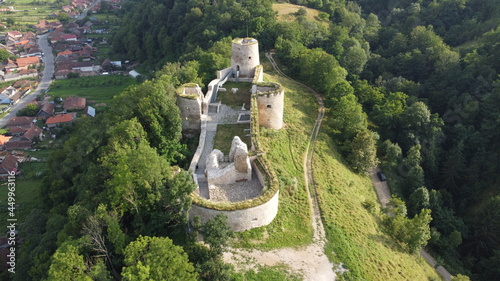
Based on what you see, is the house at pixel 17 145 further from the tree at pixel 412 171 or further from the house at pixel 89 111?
the tree at pixel 412 171

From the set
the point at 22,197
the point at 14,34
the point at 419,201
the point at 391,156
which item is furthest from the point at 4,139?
the point at 14,34

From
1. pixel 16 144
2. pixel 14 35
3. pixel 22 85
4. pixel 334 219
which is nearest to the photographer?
pixel 334 219

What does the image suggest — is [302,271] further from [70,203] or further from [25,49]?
[25,49]

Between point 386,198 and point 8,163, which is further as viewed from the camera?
point 8,163

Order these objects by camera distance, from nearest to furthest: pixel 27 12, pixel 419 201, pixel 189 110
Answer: pixel 189 110, pixel 419 201, pixel 27 12

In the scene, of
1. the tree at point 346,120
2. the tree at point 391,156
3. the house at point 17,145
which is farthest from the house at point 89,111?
the tree at point 391,156

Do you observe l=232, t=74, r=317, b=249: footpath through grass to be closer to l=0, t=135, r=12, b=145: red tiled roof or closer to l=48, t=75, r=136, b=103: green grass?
l=0, t=135, r=12, b=145: red tiled roof

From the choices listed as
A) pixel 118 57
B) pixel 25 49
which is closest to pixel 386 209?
pixel 118 57

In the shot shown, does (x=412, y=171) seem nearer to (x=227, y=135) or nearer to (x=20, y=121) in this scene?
(x=227, y=135)
